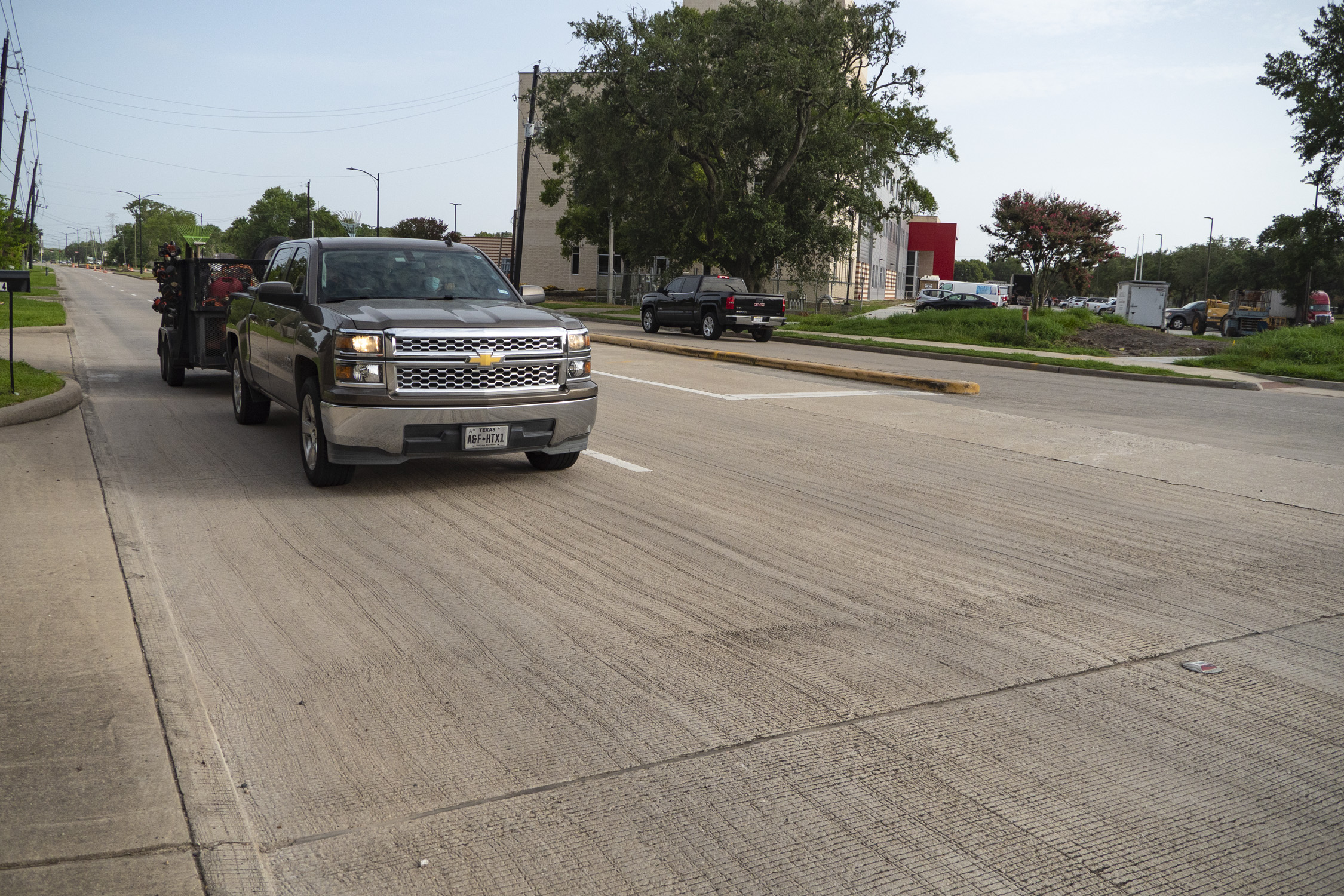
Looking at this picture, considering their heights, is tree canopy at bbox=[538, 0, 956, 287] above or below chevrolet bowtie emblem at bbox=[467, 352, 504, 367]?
above

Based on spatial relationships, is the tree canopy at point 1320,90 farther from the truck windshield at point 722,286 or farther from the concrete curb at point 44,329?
the concrete curb at point 44,329

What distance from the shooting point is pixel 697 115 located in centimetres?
3425

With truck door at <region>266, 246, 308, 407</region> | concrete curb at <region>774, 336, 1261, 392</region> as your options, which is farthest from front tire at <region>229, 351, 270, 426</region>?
concrete curb at <region>774, 336, 1261, 392</region>

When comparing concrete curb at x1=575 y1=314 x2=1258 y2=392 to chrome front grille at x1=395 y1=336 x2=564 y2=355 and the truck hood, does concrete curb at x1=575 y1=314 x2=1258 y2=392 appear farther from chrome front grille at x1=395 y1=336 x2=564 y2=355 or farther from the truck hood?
chrome front grille at x1=395 y1=336 x2=564 y2=355

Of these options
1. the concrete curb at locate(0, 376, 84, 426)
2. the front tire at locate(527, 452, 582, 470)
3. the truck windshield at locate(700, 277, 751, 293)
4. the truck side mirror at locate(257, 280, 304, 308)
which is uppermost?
the truck windshield at locate(700, 277, 751, 293)

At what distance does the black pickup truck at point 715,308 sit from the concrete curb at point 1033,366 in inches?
43.6

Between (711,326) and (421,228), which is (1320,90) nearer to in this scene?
(711,326)

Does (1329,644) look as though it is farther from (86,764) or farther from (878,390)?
(878,390)

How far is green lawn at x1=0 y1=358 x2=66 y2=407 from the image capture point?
10922 mm

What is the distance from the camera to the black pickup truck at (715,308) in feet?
97.1

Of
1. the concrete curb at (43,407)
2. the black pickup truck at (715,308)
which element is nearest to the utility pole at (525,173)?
the black pickup truck at (715,308)

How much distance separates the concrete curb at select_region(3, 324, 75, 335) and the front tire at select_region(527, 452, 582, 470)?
56.7 ft

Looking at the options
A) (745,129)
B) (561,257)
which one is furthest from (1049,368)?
(561,257)

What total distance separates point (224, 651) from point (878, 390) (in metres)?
12.8
